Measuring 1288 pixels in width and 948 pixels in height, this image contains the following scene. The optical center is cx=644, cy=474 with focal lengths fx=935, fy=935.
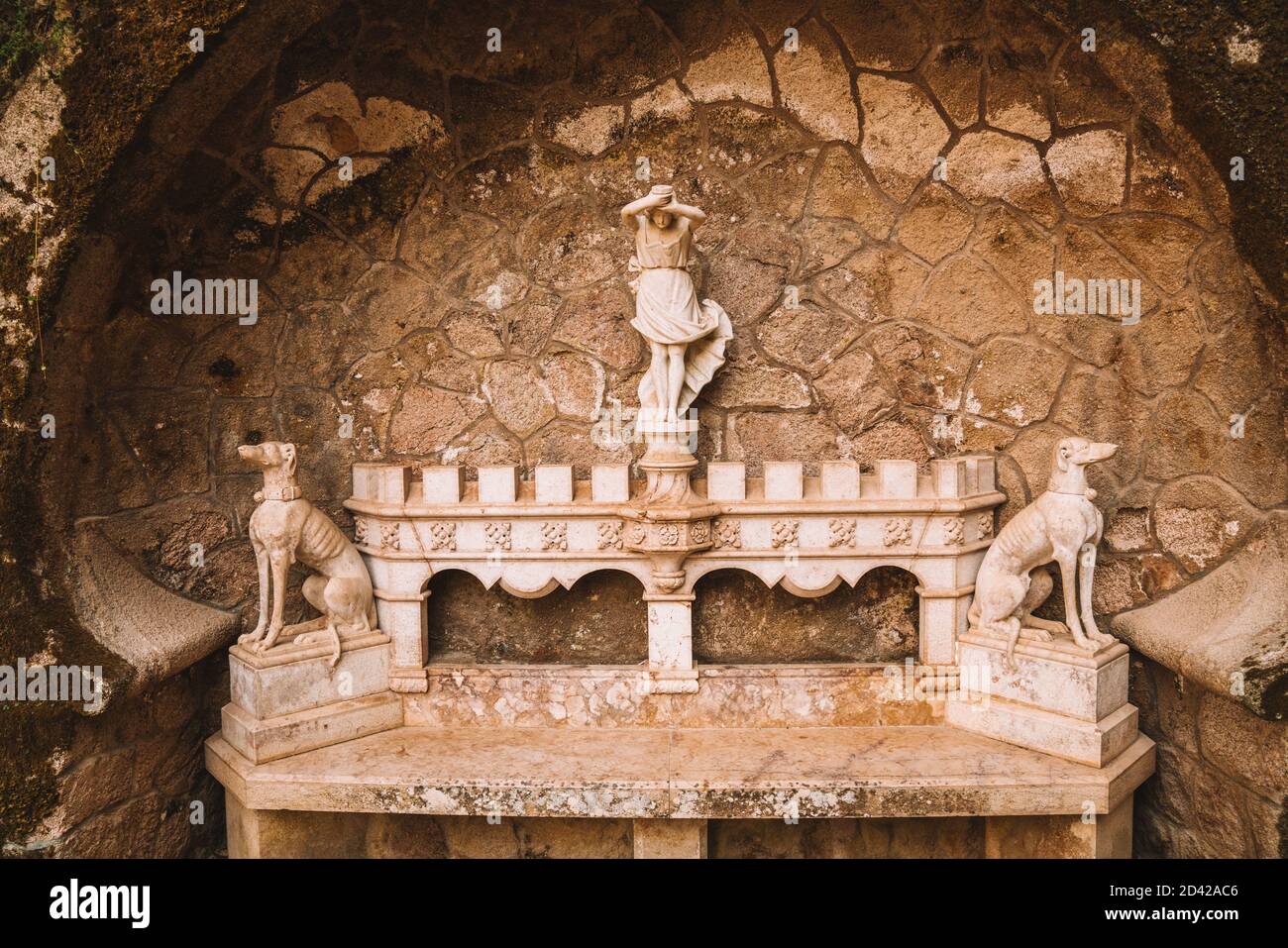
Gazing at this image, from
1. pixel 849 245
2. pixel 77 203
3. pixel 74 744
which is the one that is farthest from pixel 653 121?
pixel 74 744

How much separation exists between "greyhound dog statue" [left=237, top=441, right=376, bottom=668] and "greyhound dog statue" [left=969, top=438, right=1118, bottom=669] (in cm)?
270

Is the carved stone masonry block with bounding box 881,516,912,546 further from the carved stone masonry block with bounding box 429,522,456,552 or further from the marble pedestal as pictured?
the marble pedestal

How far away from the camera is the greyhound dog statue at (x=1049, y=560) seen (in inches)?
148

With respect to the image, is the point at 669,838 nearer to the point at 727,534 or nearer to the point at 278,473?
the point at 727,534

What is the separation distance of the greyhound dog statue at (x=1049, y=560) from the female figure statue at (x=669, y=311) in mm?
1474

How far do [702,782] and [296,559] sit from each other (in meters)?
1.91

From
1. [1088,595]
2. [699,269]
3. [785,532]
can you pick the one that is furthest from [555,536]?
[1088,595]

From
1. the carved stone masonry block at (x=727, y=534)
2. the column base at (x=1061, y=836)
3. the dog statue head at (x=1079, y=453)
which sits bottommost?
the column base at (x=1061, y=836)

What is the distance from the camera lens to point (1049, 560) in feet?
12.7

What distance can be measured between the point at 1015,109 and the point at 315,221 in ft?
10.5

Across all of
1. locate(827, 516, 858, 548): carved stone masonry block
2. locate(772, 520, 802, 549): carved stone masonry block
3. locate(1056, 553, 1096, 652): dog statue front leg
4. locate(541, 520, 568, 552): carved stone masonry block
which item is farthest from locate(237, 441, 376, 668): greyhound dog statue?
locate(1056, 553, 1096, 652): dog statue front leg

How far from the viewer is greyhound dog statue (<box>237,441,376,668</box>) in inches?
150

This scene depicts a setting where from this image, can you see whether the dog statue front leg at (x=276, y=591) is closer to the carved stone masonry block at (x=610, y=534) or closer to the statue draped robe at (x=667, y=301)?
the carved stone masonry block at (x=610, y=534)

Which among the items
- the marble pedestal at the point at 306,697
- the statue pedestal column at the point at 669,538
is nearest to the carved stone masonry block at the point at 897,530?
the statue pedestal column at the point at 669,538
